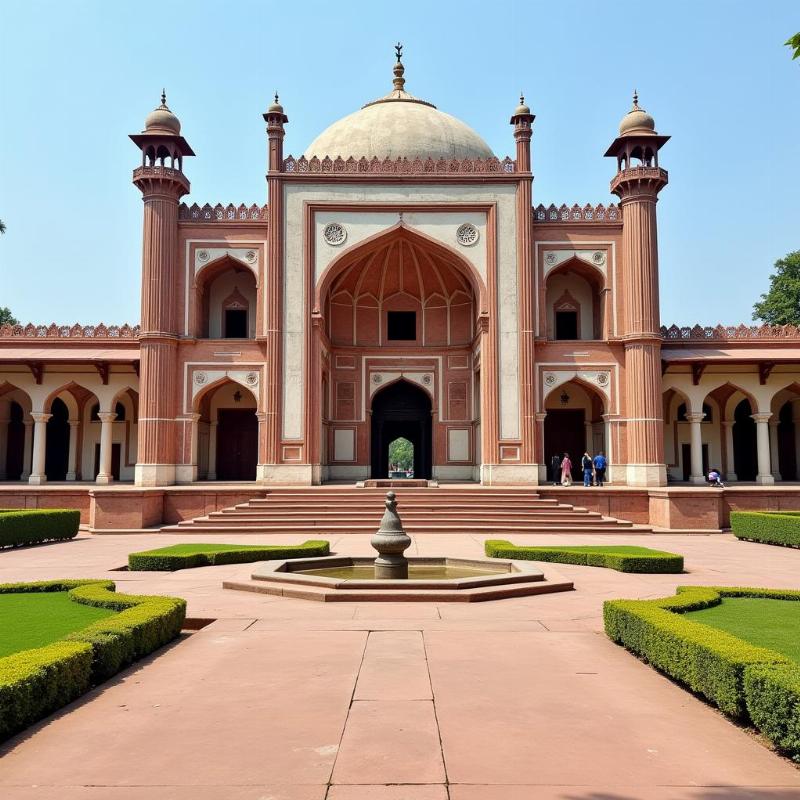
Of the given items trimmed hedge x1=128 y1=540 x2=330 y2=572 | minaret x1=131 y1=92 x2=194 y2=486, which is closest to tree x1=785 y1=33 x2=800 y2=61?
trimmed hedge x1=128 y1=540 x2=330 y2=572

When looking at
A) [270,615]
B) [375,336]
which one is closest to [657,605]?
[270,615]

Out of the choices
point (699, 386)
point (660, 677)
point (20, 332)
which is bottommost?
point (660, 677)

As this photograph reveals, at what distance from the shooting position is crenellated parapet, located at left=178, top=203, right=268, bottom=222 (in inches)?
843

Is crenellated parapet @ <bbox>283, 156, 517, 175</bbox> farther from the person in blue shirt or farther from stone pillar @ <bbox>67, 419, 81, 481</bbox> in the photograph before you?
stone pillar @ <bbox>67, 419, 81, 481</bbox>

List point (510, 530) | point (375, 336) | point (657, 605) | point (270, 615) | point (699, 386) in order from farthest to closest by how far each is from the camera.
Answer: point (375, 336) < point (699, 386) < point (510, 530) < point (270, 615) < point (657, 605)

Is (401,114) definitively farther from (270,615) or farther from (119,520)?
(270,615)

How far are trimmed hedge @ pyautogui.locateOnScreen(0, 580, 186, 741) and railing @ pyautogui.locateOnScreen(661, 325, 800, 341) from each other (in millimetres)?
19221

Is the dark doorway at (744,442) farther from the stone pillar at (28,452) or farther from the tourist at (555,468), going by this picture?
the stone pillar at (28,452)

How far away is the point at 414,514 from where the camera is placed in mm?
17109

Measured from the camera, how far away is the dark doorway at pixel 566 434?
79.7 feet

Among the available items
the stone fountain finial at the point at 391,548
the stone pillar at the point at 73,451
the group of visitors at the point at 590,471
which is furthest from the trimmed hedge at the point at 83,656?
the stone pillar at the point at 73,451

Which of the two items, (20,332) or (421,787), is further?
(20,332)

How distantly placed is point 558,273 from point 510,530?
32.8 ft

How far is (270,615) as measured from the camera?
23.6 feet
